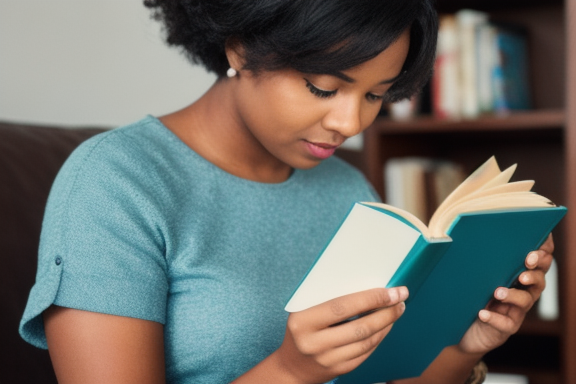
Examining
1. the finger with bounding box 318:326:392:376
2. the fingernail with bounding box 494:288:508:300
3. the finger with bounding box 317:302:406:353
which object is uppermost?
the finger with bounding box 317:302:406:353

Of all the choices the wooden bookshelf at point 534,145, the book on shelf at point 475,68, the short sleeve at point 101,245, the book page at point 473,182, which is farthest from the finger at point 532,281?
the book on shelf at point 475,68

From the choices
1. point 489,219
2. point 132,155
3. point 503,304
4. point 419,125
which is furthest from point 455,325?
point 419,125

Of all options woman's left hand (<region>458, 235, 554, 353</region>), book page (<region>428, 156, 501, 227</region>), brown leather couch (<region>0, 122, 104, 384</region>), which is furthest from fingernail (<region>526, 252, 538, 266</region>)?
brown leather couch (<region>0, 122, 104, 384</region>)

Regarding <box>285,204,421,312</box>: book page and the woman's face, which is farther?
the woman's face

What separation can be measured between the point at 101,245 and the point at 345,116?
34 centimetres

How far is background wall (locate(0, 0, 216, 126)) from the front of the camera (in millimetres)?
1224

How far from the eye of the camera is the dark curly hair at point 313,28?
2.42ft

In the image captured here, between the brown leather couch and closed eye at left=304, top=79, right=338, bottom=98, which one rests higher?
closed eye at left=304, top=79, right=338, bottom=98

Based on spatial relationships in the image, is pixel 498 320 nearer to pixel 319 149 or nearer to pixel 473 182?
pixel 473 182

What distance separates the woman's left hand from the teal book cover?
0.04 ft

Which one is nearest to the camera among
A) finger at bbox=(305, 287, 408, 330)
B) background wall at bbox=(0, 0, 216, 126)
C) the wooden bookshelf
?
finger at bbox=(305, 287, 408, 330)

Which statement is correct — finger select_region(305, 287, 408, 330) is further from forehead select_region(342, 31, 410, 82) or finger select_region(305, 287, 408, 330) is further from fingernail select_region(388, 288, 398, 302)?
forehead select_region(342, 31, 410, 82)

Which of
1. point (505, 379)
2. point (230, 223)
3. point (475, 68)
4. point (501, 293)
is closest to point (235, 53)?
point (230, 223)

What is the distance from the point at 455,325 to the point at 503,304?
0.24ft
